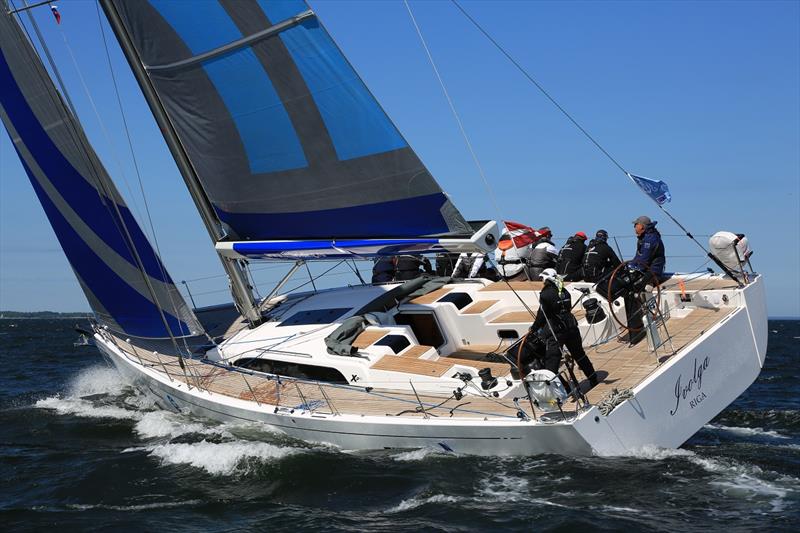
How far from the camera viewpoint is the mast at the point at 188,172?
1032cm

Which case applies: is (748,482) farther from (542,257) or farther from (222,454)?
(542,257)

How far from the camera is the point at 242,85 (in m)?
9.97

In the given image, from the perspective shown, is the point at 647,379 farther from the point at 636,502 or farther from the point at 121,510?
the point at 121,510

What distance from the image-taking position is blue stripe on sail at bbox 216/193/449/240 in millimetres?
9227

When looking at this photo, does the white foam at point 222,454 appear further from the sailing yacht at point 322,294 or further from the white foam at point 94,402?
the white foam at point 94,402

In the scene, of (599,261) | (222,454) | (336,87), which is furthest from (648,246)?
(222,454)

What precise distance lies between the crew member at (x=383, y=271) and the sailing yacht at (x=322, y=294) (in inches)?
60.1

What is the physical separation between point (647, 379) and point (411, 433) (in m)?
2.17

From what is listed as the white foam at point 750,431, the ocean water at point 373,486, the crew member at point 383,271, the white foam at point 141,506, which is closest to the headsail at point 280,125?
the ocean water at point 373,486

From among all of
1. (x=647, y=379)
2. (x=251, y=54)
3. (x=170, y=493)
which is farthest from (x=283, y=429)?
(x=251, y=54)

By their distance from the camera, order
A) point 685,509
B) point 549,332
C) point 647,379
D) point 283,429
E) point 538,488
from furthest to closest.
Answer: point 283,429 → point 549,332 → point 647,379 → point 538,488 → point 685,509

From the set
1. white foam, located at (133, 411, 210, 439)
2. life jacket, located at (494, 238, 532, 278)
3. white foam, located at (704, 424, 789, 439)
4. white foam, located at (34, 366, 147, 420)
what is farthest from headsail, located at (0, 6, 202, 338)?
white foam, located at (704, 424, 789, 439)

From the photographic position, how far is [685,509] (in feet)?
20.8

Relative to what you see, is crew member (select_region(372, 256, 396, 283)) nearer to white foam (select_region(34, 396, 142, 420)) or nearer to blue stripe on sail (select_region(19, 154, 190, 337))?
blue stripe on sail (select_region(19, 154, 190, 337))
